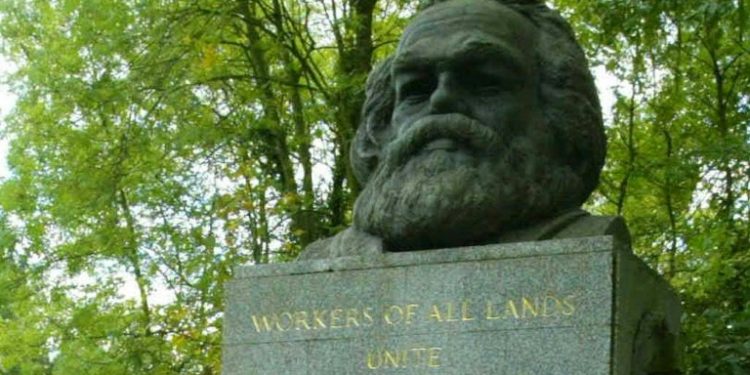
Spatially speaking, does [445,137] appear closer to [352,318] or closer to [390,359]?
[352,318]

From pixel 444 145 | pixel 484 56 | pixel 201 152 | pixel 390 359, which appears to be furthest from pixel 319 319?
pixel 201 152

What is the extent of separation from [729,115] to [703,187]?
233 cm

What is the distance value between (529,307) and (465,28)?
5.59 ft

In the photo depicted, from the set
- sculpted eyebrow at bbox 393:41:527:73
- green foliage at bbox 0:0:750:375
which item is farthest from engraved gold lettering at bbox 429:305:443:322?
green foliage at bbox 0:0:750:375

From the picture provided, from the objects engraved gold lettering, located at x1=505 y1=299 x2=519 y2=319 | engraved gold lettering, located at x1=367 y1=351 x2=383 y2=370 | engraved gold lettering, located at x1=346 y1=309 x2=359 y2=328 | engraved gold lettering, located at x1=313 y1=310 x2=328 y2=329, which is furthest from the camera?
engraved gold lettering, located at x1=313 y1=310 x2=328 y2=329

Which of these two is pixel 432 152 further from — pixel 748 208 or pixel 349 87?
pixel 349 87

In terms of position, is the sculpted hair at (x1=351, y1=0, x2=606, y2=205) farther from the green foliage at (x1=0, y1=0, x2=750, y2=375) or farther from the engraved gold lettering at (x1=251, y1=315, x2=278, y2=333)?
the green foliage at (x1=0, y1=0, x2=750, y2=375)

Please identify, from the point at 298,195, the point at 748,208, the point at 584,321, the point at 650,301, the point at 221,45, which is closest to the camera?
the point at 584,321

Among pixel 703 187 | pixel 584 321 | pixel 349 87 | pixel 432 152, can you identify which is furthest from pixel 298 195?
pixel 584 321

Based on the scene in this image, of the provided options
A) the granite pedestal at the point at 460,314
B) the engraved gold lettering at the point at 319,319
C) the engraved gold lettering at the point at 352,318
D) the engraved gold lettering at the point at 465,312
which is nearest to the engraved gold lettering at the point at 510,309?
the granite pedestal at the point at 460,314

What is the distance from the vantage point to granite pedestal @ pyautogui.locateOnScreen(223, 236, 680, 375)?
19.1 feet

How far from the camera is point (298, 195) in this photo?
15.5 metres

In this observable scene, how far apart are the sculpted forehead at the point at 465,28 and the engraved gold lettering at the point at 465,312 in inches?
56.1

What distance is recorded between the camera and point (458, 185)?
21.3 ft
